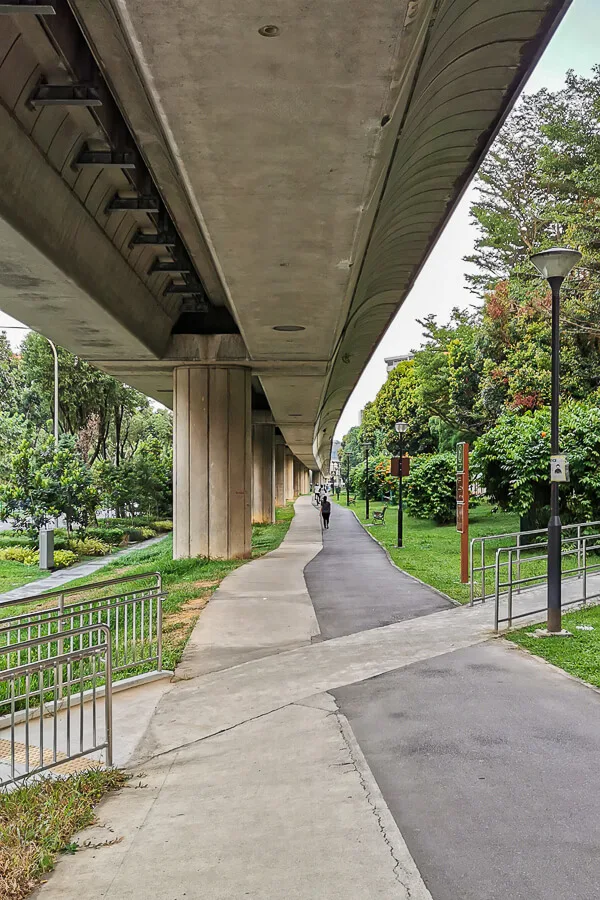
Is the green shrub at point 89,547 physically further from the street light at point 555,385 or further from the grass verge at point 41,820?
the grass verge at point 41,820

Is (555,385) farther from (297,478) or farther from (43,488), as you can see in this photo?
(297,478)

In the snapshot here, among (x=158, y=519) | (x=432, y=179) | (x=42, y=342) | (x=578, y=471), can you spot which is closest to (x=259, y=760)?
(x=432, y=179)

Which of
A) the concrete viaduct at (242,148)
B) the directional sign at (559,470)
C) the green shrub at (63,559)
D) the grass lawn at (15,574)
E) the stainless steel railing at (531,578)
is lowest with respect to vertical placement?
the grass lawn at (15,574)

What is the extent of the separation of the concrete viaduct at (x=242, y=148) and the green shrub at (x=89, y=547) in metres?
15.5

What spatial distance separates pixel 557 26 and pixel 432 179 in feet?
10.3

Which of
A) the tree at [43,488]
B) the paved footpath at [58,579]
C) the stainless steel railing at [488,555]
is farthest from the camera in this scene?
the tree at [43,488]

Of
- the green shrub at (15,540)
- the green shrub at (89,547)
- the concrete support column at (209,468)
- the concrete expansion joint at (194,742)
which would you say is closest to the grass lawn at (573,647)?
the concrete expansion joint at (194,742)

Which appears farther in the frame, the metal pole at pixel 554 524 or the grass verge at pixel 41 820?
the metal pole at pixel 554 524

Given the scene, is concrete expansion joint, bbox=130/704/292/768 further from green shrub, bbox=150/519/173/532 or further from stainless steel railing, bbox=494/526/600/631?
green shrub, bbox=150/519/173/532

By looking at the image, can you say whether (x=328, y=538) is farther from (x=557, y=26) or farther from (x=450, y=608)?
(x=557, y=26)

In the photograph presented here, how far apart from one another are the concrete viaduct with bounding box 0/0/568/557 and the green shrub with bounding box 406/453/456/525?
15.5 m

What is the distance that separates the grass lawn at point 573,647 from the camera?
7.80 meters

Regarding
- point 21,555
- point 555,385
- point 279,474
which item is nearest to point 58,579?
point 21,555

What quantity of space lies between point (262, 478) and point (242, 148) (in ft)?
114
